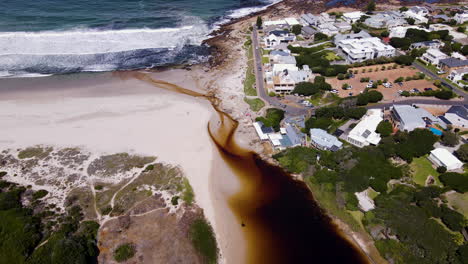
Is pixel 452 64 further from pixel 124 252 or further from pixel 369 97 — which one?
pixel 124 252

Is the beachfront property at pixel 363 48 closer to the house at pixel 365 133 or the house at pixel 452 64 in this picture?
the house at pixel 452 64

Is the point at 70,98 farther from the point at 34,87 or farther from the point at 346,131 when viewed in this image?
the point at 346,131

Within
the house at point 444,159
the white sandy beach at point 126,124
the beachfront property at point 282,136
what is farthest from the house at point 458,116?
the white sandy beach at point 126,124

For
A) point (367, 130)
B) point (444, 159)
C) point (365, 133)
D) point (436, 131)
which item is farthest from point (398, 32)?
point (444, 159)

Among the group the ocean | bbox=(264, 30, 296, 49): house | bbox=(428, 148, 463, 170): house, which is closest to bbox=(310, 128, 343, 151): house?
bbox=(428, 148, 463, 170): house

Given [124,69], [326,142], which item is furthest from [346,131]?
[124,69]

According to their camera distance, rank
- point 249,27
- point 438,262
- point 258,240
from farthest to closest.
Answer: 1. point 249,27
2. point 258,240
3. point 438,262
